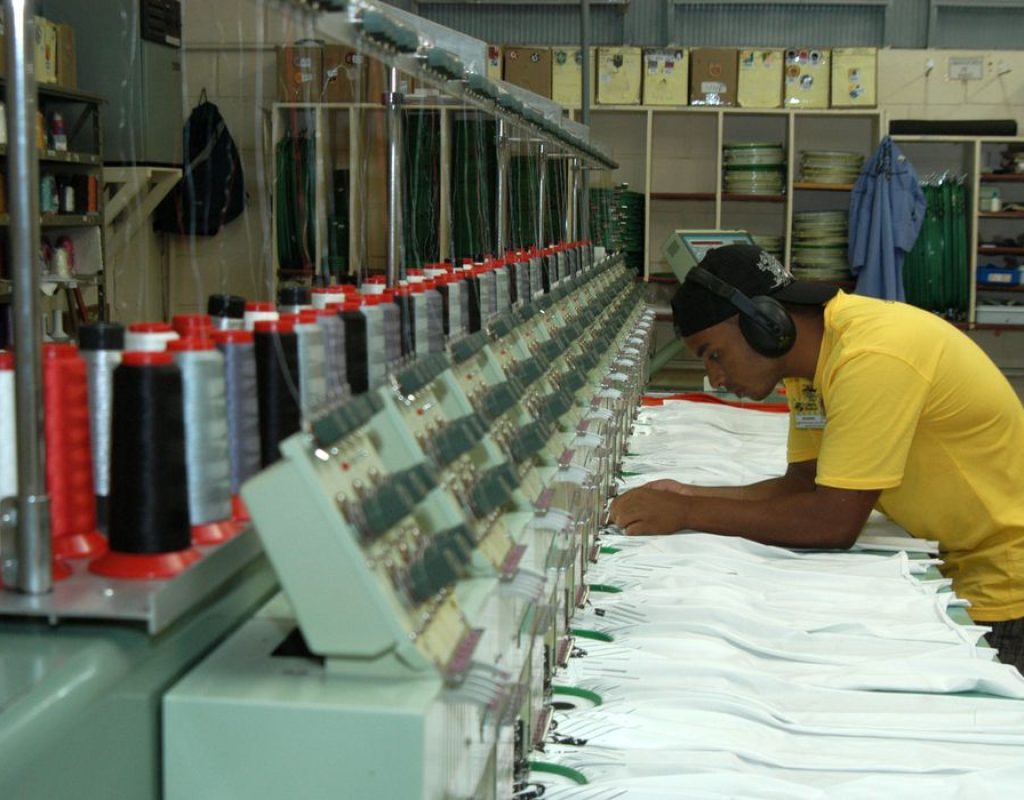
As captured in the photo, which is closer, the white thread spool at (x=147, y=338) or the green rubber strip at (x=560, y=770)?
the white thread spool at (x=147, y=338)

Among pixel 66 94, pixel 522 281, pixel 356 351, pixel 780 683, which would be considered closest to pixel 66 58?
pixel 66 94

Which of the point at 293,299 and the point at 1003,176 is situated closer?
the point at 293,299

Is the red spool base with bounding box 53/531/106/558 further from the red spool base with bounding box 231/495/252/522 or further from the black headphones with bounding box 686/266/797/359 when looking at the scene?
the black headphones with bounding box 686/266/797/359

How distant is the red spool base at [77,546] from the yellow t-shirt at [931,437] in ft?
5.50

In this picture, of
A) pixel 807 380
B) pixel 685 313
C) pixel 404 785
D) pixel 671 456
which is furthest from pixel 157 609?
pixel 671 456

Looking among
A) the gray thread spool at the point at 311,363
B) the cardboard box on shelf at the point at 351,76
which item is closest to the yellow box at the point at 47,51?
the cardboard box on shelf at the point at 351,76

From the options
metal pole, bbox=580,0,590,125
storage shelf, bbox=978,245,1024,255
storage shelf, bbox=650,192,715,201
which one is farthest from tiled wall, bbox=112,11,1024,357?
storage shelf, bbox=978,245,1024,255

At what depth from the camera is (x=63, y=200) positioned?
225 inches

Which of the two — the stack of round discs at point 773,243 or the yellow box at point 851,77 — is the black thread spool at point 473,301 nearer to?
the stack of round discs at point 773,243

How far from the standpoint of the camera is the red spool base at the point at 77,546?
42.1 inches

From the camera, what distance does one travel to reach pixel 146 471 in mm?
1013

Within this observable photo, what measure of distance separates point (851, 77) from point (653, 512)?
653 centimetres

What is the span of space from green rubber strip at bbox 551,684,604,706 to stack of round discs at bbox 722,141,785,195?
687cm

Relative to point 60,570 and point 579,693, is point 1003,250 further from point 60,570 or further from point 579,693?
point 60,570
